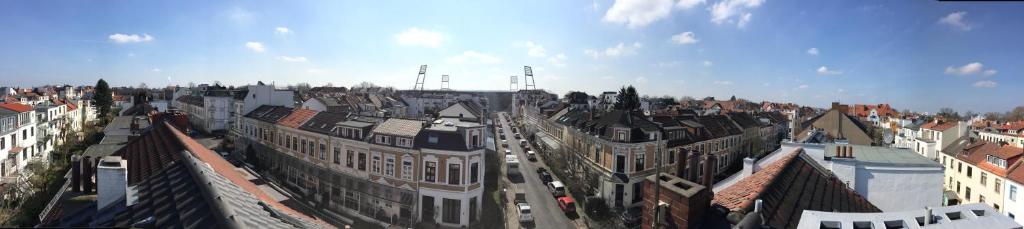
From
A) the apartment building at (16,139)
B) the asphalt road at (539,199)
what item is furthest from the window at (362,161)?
the apartment building at (16,139)

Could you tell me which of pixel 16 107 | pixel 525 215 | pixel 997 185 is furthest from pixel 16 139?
pixel 997 185

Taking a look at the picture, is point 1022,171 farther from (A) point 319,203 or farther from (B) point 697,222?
(A) point 319,203

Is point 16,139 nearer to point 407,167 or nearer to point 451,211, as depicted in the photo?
point 407,167

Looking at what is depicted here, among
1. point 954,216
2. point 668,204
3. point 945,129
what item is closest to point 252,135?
point 668,204

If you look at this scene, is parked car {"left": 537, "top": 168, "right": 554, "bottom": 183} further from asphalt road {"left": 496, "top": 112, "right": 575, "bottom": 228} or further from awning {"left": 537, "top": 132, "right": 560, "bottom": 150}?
awning {"left": 537, "top": 132, "right": 560, "bottom": 150}

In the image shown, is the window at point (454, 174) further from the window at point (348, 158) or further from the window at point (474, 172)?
the window at point (348, 158)

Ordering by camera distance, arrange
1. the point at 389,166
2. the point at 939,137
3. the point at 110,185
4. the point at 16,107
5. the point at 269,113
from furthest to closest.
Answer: the point at 939,137 → the point at 269,113 → the point at 16,107 → the point at 389,166 → the point at 110,185
